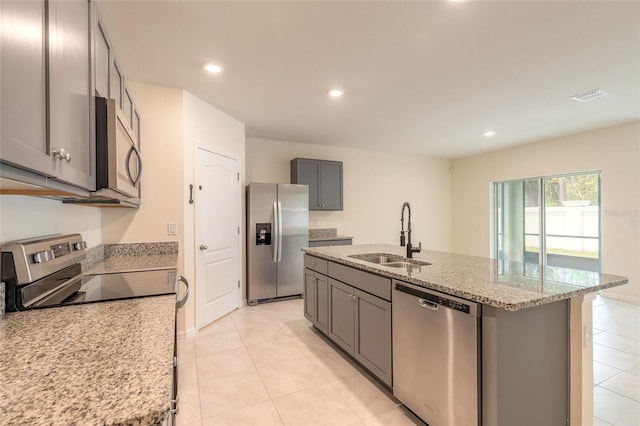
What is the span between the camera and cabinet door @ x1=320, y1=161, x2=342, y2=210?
17.0ft

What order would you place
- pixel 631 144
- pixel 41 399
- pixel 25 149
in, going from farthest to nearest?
pixel 631 144
pixel 25 149
pixel 41 399

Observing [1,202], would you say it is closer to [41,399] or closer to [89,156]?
[89,156]

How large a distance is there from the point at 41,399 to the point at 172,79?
2.85 meters

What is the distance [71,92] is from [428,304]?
187cm

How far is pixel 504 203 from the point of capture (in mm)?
6145

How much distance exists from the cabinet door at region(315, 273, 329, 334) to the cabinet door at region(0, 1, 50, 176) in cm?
234

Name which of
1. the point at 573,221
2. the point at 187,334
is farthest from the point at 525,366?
the point at 573,221

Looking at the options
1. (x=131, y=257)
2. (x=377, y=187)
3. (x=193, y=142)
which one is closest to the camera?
(x=131, y=257)

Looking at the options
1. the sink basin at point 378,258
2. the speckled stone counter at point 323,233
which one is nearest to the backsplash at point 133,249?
the sink basin at point 378,258

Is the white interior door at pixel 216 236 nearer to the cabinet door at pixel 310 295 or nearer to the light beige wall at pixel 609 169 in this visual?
the cabinet door at pixel 310 295

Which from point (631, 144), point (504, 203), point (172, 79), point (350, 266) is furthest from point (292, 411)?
point (504, 203)

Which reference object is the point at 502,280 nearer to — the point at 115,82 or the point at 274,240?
the point at 115,82

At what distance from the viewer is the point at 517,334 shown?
142cm

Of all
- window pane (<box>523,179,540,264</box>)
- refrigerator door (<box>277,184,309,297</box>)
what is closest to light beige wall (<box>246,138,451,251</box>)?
refrigerator door (<box>277,184,309,297</box>)
